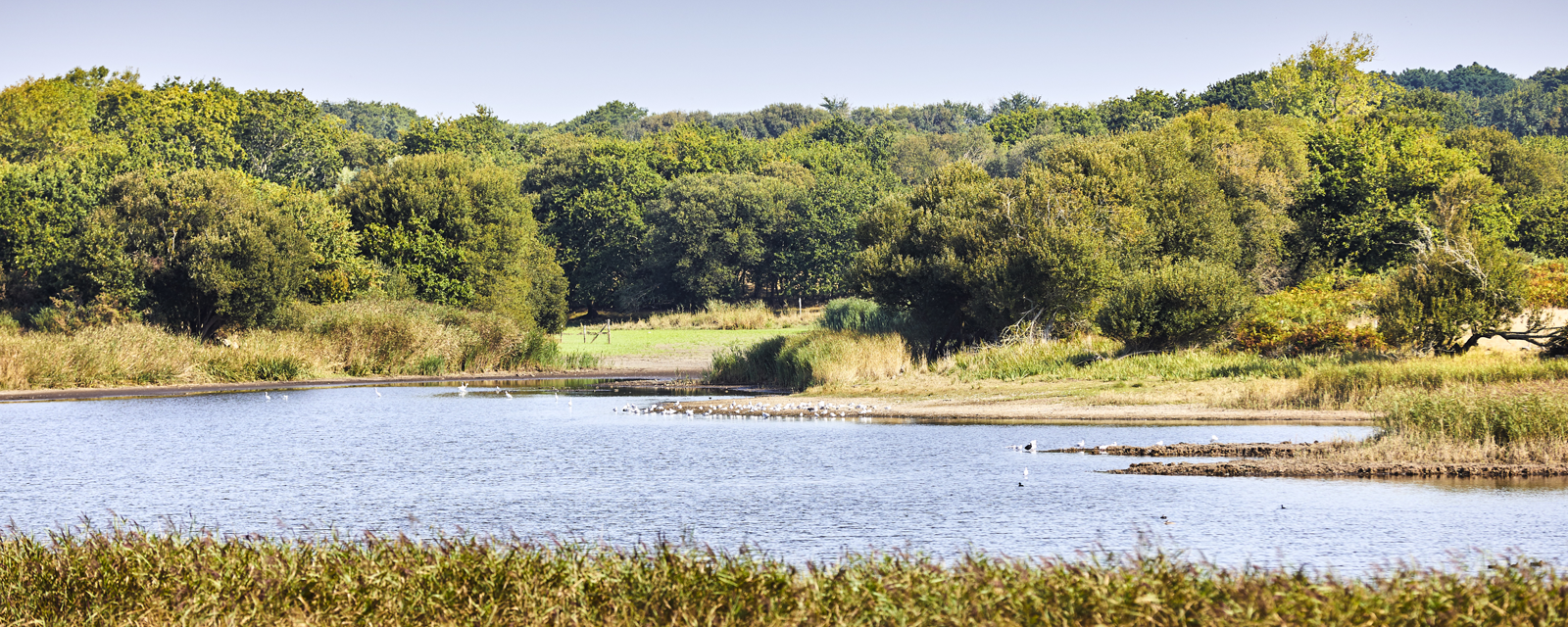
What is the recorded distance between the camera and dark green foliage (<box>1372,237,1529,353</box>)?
3606 cm

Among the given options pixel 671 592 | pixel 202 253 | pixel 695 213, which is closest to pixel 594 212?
pixel 695 213

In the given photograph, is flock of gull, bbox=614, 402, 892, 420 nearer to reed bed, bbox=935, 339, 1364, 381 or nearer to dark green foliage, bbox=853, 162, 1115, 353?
reed bed, bbox=935, 339, 1364, 381

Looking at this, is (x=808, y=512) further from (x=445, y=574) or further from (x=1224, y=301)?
(x=1224, y=301)

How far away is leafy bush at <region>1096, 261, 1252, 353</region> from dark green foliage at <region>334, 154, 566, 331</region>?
32643 millimetres

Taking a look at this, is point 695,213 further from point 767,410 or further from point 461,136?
point 767,410

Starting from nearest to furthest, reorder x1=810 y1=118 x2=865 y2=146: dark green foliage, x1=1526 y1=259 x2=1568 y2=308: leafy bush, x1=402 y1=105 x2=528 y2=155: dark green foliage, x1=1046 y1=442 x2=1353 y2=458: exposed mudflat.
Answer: x1=1046 y1=442 x2=1353 y2=458: exposed mudflat < x1=1526 y1=259 x2=1568 y2=308: leafy bush < x1=402 y1=105 x2=528 y2=155: dark green foliage < x1=810 y1=118 x2=865 y2=146: dark green foliage

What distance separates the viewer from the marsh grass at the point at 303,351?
152 ft

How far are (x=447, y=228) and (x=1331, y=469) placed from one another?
171 feet

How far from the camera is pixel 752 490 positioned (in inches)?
869

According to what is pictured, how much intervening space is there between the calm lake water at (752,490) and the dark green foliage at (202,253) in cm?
1667

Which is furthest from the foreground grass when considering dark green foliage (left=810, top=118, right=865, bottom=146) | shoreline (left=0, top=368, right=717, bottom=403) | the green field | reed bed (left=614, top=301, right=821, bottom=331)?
dark green foliage (left=810, top=118, right=865, bottom=146)

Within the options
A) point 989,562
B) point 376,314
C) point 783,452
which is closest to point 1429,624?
point 989,562

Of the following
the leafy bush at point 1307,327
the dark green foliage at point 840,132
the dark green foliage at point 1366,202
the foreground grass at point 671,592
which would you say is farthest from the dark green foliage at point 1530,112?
the foreground grass at point 671,592

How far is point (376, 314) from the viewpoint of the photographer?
55.5 metres
